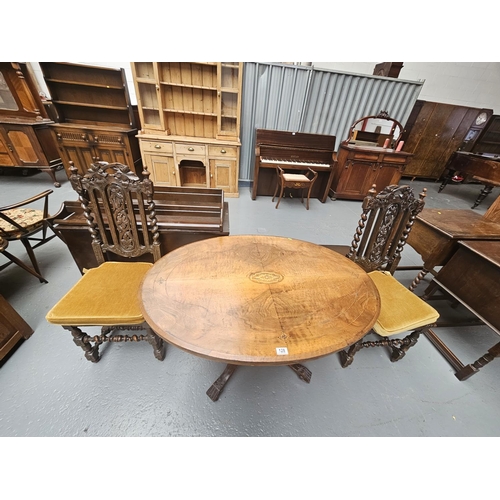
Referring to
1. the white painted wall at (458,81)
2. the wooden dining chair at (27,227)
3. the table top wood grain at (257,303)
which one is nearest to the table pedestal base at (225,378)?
the table top wood grain at (257,303)

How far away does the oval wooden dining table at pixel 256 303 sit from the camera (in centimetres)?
74

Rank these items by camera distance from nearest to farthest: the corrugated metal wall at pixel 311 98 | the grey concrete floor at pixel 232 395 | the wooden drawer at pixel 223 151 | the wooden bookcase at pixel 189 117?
the grey concrete floor at pixel 232 395, the wooden bookcase at pixel 189 117, the wooden drawer at pixel 223 151, the corrugated metal wall at pixel 311 98

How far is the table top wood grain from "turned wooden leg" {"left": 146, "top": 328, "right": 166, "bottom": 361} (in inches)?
17.5

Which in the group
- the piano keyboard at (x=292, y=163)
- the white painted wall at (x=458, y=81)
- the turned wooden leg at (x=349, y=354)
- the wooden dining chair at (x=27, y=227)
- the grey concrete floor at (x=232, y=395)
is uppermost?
the white painted wall at (x=458, y=81)

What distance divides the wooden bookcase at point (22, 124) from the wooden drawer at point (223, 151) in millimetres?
2811

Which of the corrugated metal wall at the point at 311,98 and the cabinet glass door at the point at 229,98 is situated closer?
the cabinet glass door at the point at 229,98

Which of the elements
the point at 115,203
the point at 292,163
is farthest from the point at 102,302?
the point at 292,163

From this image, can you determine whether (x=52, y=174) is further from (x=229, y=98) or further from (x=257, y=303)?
(x=257, y=303)

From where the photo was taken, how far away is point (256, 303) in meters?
0.90

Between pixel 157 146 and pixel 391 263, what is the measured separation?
143 inches

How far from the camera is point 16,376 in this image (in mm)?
1261

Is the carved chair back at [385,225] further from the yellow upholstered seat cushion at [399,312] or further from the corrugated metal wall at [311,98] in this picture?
the corrugated metal wall at [311,98]

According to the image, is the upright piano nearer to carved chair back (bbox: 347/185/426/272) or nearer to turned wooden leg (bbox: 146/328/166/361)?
carved chair back (bbox: 347/185/426/272)

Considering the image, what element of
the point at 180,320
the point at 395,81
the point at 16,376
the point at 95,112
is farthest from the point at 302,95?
the point at 16,376
